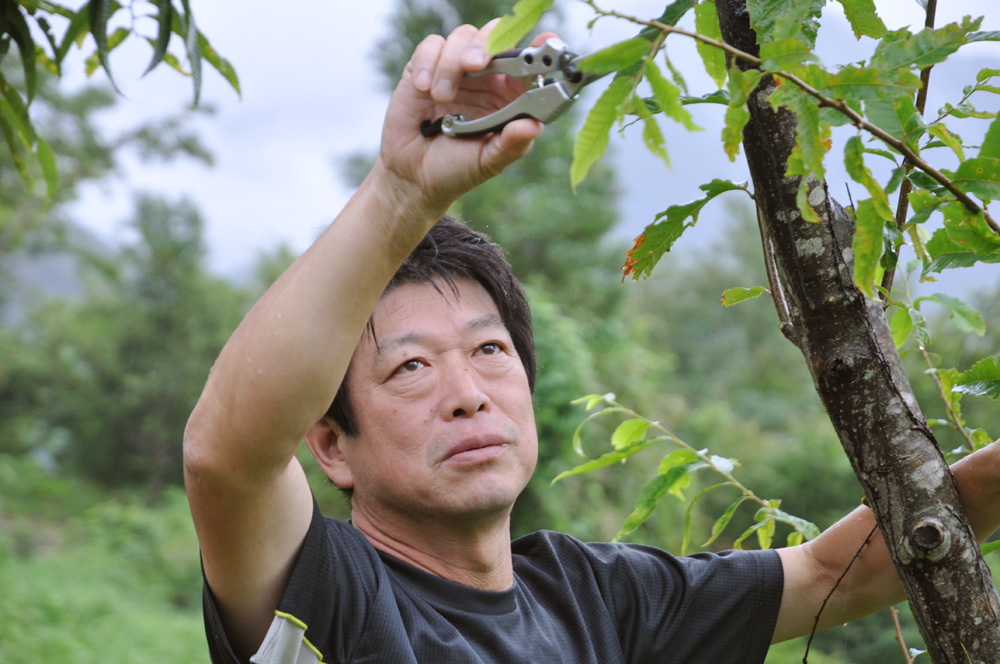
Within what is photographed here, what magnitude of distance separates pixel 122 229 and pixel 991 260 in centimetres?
1587

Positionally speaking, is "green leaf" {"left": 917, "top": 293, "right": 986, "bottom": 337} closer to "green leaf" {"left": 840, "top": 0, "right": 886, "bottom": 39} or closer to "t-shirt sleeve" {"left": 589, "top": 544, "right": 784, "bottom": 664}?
"green leaf" {"left": 840, "top": 0, "right": 886, "bottom": 39}

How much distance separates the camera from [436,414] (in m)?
1.17

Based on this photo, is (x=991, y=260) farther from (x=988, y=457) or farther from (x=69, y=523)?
(x=69, y=523)

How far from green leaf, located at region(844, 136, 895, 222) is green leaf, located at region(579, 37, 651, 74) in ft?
0.69

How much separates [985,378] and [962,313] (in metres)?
0.10

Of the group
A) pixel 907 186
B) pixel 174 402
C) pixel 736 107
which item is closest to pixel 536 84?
pixel 736 107

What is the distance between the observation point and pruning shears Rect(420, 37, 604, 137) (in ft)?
2.38

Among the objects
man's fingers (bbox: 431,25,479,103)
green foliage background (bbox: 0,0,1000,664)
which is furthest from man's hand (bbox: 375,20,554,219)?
green foliage background (bbox: 0,0,1000,664)

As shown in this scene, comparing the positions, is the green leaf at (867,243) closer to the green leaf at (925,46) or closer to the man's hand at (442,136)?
the green leaf at (925,46)

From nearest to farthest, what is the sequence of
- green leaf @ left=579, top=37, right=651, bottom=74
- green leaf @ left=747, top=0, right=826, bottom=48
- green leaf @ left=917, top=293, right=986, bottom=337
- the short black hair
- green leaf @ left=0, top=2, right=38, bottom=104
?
green leaf @ left=579, top=37, right=651, bottom=74 → green leaf @ left=747, top=0, right=826, bottom=48 → green leaf @ left=917, top=293, right=986, bottom=337 → the short black hair → green leaf @ left=0, top=2, right=38, bottom=104

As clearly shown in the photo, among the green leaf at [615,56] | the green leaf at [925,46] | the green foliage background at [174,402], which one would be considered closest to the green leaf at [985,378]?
the green leaf at [925,46]

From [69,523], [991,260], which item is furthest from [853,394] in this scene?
[69,523]

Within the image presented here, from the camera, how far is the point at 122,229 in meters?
15.0

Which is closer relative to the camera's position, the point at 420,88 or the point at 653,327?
the point at 420,88
